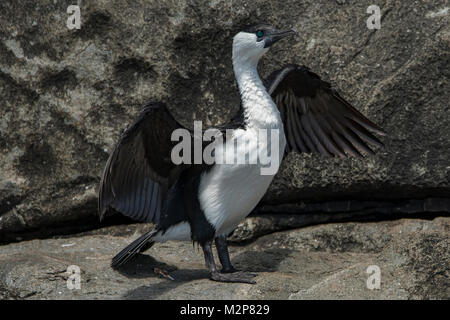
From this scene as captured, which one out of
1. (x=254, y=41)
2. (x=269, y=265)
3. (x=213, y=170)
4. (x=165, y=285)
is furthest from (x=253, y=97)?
(x=165, y=285)

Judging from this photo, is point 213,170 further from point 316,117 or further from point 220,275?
point 316,117

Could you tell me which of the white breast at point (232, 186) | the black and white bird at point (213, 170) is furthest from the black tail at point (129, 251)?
the white breast at point (232, 186)

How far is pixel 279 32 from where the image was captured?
16.8ft

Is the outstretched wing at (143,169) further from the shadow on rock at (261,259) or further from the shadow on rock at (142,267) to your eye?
the shadow on rock at (261,259)

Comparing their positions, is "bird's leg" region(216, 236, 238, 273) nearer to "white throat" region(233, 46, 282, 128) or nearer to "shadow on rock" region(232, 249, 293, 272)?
"shadow on rock" region(232, 249, 293, 272)

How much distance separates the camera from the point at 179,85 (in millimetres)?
5777

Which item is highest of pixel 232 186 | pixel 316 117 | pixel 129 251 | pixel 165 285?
pixel 316 117

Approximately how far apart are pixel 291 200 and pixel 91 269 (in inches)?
57.5

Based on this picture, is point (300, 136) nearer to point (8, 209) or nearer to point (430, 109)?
point (430, 109)

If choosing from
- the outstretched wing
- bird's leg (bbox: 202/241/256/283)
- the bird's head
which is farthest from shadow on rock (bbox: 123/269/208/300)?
the bird's head

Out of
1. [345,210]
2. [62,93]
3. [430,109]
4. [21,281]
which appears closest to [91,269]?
[21,281]

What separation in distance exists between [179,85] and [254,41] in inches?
33.8

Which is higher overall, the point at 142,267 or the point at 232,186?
the point at 232,186

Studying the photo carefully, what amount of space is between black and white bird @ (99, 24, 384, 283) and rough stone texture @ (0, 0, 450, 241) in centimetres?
27
